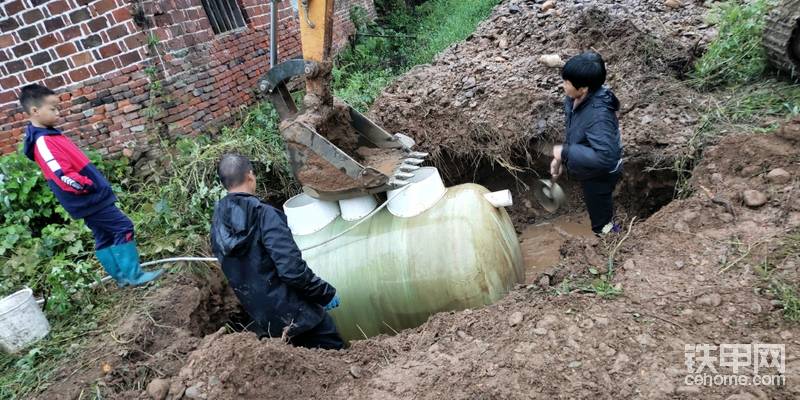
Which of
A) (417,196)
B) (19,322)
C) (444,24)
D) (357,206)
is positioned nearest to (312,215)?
(357,206)

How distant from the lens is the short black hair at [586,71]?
2814mm

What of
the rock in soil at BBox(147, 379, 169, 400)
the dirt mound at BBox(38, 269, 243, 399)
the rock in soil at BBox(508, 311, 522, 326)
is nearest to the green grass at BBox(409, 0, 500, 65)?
the dirt mound at BBox(38, 269, 243, 399)

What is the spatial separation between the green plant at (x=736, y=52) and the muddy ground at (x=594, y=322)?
27 centimetres

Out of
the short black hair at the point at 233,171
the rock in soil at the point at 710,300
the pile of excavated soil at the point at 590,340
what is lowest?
the rock in soil at the point at 710,300

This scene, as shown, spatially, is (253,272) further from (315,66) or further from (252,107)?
(252,107)

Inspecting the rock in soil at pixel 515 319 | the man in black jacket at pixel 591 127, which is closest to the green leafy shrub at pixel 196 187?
the rock in soil at pixel 515 319

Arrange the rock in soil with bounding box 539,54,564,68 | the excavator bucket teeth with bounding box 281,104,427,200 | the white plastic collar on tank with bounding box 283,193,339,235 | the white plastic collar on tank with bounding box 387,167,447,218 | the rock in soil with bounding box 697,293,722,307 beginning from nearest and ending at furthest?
the rock in soil with bounding box 697,293,722,307, the excavator bucket teeth with bounding box 281,104,427,200, the white plastic collar on tank with bounding box 387,167,447,218, the white plastic collar on tank with bounding box 283,193,339,235, the rock in soil with bounding box 539,54,564,68

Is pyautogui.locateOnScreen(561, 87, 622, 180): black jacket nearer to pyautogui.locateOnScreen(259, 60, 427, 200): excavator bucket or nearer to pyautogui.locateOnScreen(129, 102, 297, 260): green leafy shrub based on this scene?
pyautogui.locateOnScreen(259, 60, 427, 200): excavator bucket

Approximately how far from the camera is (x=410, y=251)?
316 cm

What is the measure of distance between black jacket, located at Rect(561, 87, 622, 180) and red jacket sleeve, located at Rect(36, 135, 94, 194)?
11.5 feet

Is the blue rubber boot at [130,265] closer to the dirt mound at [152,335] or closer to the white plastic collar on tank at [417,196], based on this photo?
the dirt mound at [152,335]

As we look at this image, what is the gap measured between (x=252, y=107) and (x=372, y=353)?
4.36 m

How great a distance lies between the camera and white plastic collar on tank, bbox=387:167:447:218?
127 inches

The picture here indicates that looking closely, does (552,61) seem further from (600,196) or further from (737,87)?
(600,196)
